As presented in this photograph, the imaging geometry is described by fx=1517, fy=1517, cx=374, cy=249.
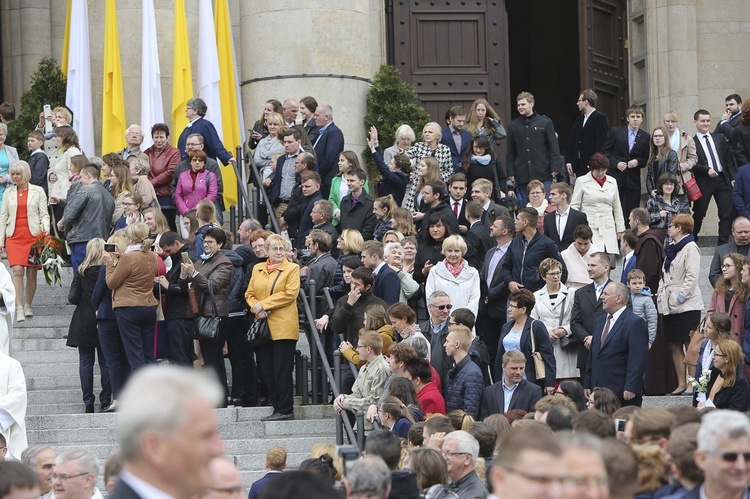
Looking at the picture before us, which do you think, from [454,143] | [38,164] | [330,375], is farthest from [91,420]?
[454,143]

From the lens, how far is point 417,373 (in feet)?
39.4

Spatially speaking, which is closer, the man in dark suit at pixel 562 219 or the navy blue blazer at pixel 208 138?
the man in dark suit at pixel 562 219

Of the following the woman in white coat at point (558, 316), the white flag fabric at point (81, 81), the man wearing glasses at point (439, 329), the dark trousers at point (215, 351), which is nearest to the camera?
the man wearing glasses at point (439, 329)

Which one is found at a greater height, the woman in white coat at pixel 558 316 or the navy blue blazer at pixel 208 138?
the navy blue blazer at pixel 208 138

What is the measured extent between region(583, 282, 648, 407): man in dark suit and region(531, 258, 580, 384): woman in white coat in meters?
0.61

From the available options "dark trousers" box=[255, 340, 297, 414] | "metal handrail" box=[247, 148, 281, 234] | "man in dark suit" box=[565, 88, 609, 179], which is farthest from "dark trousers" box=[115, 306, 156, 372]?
"man in dark suit" box=[565, 88, 609, 179]

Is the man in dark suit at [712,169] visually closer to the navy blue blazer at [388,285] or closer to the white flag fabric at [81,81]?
the navy blue blazer at [388,285]

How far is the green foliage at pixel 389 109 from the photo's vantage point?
65.3 ft

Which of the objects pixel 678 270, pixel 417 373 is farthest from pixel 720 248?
pixel 417 373

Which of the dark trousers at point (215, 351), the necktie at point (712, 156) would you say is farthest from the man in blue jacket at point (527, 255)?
the necktie at point (712, 156)

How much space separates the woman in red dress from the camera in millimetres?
16156

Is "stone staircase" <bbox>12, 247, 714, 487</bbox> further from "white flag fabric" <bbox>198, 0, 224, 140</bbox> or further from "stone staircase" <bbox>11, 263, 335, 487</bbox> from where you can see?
"white flag fabric" <bbox>198, 0, 224, 140</bbox>

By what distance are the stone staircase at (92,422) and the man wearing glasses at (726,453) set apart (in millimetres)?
6923

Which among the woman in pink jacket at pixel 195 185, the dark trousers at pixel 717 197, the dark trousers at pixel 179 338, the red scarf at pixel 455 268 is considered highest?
the woman in pink jacket at pixel 195 185
